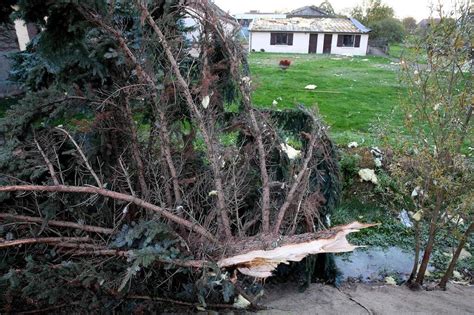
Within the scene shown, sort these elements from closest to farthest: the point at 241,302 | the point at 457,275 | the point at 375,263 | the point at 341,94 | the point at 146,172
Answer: the point at 241,302 < the point at 146,172 < the point at 457,275 < the point at 375,263 < the point at 341,94

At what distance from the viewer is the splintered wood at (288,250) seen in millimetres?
3035

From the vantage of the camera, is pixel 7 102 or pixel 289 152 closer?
pixel 289 152

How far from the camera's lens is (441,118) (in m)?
4.16

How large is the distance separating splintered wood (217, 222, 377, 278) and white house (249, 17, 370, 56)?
2751 cm

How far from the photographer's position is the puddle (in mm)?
5406

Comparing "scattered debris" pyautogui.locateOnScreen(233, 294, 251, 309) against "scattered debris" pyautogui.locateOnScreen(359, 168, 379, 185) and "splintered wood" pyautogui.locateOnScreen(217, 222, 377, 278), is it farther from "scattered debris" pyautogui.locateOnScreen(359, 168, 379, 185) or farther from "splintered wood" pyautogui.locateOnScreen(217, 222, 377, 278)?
"scattered debris" pyautogui.locateOnScreen(359, 168, 379, 185)

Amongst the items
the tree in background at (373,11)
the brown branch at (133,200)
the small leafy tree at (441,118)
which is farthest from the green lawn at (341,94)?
the tree in background at (373,11)

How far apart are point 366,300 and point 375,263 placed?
1.48 m

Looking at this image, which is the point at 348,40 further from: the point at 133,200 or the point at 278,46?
the point at 133,200

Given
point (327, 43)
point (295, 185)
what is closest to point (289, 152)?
point (295, 185)

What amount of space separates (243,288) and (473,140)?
3177 millimetres

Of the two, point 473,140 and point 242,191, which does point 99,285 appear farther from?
point 473,140

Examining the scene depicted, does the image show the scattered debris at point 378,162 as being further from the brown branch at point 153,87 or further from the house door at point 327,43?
the house door at point 327,43

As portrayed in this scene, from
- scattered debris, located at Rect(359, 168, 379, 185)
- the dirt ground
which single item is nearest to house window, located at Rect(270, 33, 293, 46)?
scattered debris, located at Rect(359, 168, 379, 185)
